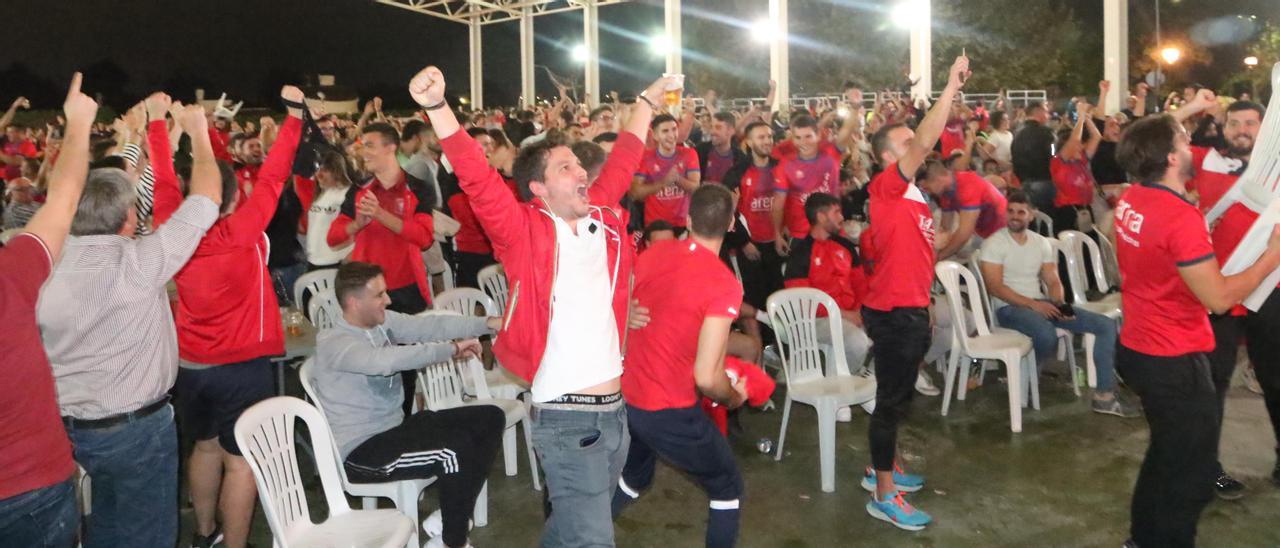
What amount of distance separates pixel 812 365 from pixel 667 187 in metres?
1.96

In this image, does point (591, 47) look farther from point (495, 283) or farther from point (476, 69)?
point (495, 283)

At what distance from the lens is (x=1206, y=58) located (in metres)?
25.2

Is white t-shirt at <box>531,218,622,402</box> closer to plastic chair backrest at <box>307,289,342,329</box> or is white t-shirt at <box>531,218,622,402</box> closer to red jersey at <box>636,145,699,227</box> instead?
plastic chair backrest at <box>307,289,342,329</box>

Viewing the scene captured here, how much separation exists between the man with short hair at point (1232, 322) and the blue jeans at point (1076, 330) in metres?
1.20

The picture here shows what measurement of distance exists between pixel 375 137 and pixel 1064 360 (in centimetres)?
506

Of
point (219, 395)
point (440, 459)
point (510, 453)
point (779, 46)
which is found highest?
point (779, 46)

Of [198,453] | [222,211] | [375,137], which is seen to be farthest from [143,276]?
[375,137]

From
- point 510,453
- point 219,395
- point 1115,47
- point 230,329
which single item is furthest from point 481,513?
point 1115,47

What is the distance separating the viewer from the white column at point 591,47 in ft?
65.2

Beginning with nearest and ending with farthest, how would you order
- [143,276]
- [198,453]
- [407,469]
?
[143,276] < [407,469] < [198,453]

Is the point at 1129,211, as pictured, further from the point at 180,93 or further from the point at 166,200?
the point at 180,93

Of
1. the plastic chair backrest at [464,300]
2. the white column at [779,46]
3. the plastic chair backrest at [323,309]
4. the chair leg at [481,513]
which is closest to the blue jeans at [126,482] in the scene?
the chair leg at [481,513]

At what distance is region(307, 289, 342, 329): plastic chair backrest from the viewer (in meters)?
5.31

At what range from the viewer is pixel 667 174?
21.4 feet
